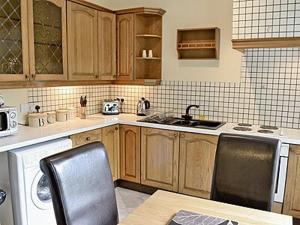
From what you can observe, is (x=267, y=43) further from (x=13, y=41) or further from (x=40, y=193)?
(x=40, y=193)

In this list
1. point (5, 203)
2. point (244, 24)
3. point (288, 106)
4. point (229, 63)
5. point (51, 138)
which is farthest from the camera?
point (229, 63)

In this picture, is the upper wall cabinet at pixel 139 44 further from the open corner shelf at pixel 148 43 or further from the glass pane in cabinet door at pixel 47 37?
the glass pane in cabinet door at pixel 47 37

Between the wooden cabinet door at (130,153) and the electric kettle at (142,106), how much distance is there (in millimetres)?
410

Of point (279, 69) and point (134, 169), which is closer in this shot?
point (279, 69)

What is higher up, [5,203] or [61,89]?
[61,89]

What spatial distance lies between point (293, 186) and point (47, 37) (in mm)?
2719

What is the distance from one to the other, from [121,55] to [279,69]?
1865 millimetres

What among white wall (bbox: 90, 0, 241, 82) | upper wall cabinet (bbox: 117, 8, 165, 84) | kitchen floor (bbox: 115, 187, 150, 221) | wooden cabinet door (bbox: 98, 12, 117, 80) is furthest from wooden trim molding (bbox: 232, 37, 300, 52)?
kitchen floor (bbox: 115, 187, 150, 221)

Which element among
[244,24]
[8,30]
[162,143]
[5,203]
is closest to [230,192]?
[162,143]

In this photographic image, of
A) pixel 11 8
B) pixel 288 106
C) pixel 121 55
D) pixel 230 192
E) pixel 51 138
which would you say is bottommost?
pixel 230 192

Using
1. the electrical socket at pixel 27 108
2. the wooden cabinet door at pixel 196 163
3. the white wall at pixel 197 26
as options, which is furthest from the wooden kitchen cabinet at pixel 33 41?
the wooden cabinet door at pixel 196 163

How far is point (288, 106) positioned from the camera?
2.97 meters

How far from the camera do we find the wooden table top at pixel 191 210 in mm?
1315

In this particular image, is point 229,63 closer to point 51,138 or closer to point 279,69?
point 279,69
